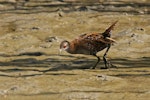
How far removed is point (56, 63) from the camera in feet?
41.0

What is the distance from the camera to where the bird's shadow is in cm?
1188

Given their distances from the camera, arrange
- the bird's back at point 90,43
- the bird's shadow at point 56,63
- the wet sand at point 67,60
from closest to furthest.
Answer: the wet sand at point 67,60 < the bird's back at point 90,43 < the bird's shadow at point 56,63

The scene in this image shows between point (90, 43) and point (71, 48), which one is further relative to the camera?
point (90, 43)

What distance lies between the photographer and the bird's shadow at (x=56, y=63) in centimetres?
1188

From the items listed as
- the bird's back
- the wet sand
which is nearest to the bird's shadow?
the wet sand

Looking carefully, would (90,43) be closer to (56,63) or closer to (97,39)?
(97,39)

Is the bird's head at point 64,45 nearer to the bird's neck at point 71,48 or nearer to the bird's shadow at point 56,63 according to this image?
the bird's neck at point 71,48

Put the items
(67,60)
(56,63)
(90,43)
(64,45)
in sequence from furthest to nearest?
(67,60)
(56,63)
(90,43)
(64,45)

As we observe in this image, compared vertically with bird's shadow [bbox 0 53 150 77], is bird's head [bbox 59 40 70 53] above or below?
above

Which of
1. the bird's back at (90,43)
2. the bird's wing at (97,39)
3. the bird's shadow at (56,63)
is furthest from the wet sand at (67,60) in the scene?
the bird's wing at (97,39)

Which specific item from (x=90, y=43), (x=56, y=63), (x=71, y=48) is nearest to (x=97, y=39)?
(x=90, y=43)

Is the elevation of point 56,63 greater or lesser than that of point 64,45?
lesser

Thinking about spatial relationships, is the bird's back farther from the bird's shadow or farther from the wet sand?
the bird's shadow

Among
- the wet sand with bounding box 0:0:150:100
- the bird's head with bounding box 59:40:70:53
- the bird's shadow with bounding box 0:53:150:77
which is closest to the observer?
the wet sand with bounding box 0:0:150:100
